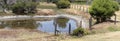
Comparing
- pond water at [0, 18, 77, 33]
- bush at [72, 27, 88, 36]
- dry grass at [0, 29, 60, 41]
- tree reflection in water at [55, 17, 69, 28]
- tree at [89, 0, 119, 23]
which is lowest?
tree reflection in water at [55, 17, 69, 28]

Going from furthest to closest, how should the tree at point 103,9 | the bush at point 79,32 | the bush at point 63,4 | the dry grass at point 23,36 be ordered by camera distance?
the bush at point 63,4
the tree at point 103,9
the bush at point 79,32
the dry grass at point 23,36

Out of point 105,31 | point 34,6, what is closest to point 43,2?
point 34,6

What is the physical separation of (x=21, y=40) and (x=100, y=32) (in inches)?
299

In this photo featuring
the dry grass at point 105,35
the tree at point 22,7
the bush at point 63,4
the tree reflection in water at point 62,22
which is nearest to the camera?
the dry grass at point 105,35

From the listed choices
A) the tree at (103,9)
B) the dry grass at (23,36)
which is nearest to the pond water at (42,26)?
the tree at (103,9)

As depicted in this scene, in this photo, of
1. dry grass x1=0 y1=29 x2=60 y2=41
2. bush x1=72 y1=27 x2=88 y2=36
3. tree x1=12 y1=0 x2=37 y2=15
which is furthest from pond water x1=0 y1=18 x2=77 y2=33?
tree x1=12 y1=0 x2=37 y2=15

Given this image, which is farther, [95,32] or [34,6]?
[34,6]

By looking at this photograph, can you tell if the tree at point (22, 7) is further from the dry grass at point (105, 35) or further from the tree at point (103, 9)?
the dry grass at point (105, 35)

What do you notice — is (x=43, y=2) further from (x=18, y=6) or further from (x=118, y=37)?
(x=118, y=37)

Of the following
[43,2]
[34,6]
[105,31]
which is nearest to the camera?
[105,31]

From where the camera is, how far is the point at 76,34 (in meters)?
29.2

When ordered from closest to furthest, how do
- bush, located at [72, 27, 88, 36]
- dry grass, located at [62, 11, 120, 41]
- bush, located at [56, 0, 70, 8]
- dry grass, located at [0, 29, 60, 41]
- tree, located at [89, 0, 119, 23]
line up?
dry grass, located at [62, 11, 120, 41]
dry grass, located at [0, 29, 60, 41]
bush, located at [72, 27, 88, 36]
tree, located at [89, 0, 119, 23]
bush, located at [56, 0, 70, 8]

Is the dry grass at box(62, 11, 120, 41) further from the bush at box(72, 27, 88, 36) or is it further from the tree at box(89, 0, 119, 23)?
the tree at box(89, 0, 119, 23)

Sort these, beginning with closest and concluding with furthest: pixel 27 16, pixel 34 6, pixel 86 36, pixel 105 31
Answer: pixel 86 36, pixel 105 31, pixel 27 16, pixel 34 6
